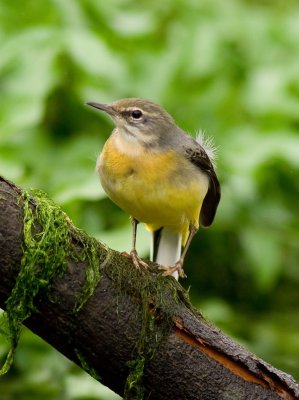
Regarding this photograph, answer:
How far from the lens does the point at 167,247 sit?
5742 millimetres

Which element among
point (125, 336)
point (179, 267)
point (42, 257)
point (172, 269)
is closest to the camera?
point (42, 257)

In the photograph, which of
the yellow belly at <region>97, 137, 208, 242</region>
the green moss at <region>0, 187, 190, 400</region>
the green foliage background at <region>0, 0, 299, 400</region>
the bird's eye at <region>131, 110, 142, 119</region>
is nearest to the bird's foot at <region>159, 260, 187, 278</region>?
the yellow belly at <region>97, 137, 208, 242</region>

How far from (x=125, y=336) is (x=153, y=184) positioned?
1.10 m

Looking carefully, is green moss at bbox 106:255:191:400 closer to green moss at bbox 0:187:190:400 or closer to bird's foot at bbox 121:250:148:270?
green moss at bbox 0:187:190:400

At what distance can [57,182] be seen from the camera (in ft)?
22.8

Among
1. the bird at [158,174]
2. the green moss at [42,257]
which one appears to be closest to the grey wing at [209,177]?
the bird at [158,174]

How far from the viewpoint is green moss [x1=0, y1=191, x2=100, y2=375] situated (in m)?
3.86

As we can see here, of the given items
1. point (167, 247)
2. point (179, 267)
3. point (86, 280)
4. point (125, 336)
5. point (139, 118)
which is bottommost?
point (167, 247)

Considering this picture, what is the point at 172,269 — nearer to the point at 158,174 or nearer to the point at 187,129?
the point at 158,174

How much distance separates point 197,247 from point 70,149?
1293 millimetres

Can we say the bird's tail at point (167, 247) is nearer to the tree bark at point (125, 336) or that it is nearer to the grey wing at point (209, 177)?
the grey wing at point (209, 177)

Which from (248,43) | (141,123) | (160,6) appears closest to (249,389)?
(141,123)

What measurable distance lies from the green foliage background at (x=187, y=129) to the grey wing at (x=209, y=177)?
935 mm

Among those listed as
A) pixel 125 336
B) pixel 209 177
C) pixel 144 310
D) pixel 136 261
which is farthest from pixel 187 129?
pixel 125 336
